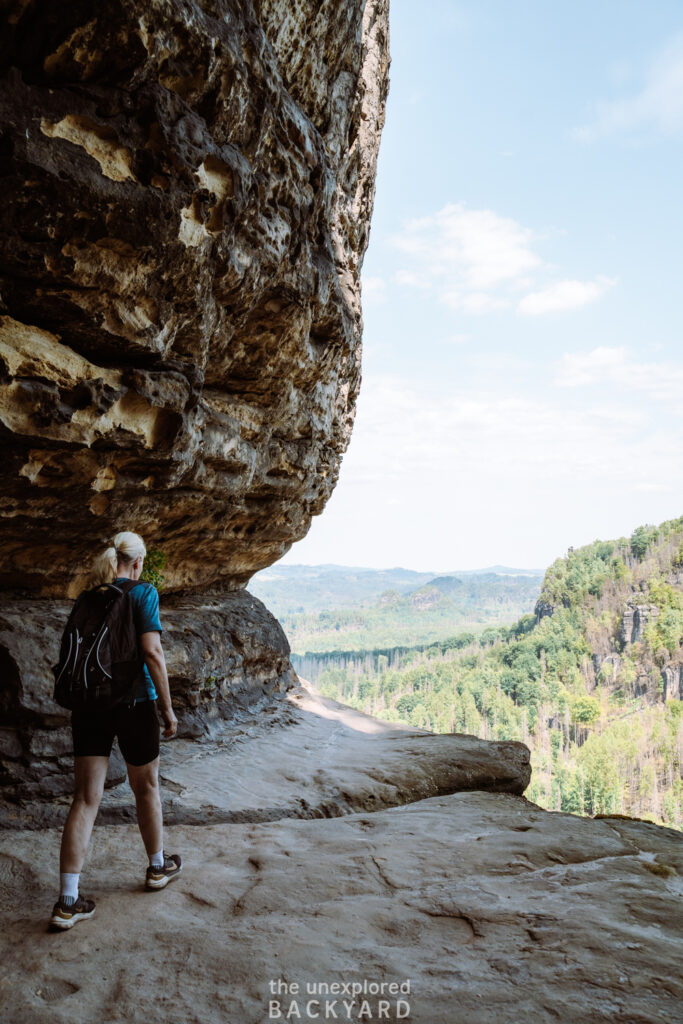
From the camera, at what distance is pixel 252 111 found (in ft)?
20.8

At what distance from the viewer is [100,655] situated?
3.98 metres

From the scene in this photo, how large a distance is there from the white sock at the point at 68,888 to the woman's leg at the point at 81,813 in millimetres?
30

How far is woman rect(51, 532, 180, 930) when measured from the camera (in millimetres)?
3746

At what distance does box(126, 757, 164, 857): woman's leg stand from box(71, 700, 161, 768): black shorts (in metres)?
0.05

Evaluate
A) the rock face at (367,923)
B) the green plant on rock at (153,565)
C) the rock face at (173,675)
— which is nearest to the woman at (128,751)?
the rock face at (367,923)

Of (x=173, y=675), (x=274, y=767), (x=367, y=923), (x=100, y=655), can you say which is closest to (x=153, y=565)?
(x=173, y=675)

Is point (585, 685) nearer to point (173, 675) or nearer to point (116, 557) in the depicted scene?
point (173, 675)

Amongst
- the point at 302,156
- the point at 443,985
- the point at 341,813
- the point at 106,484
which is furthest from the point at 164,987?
the point at 302,156

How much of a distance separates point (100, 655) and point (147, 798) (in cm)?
102

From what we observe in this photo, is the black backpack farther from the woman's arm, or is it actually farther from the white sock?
the white sock

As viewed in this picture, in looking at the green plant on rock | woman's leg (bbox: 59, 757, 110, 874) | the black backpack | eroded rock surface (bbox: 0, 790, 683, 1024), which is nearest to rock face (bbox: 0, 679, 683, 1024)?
eroded rock surface (bbox: 0, 790, 683, 1024)

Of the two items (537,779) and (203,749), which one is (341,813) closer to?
(203,749)

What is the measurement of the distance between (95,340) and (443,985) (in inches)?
223

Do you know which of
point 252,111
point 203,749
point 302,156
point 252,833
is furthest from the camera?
point 203,749
